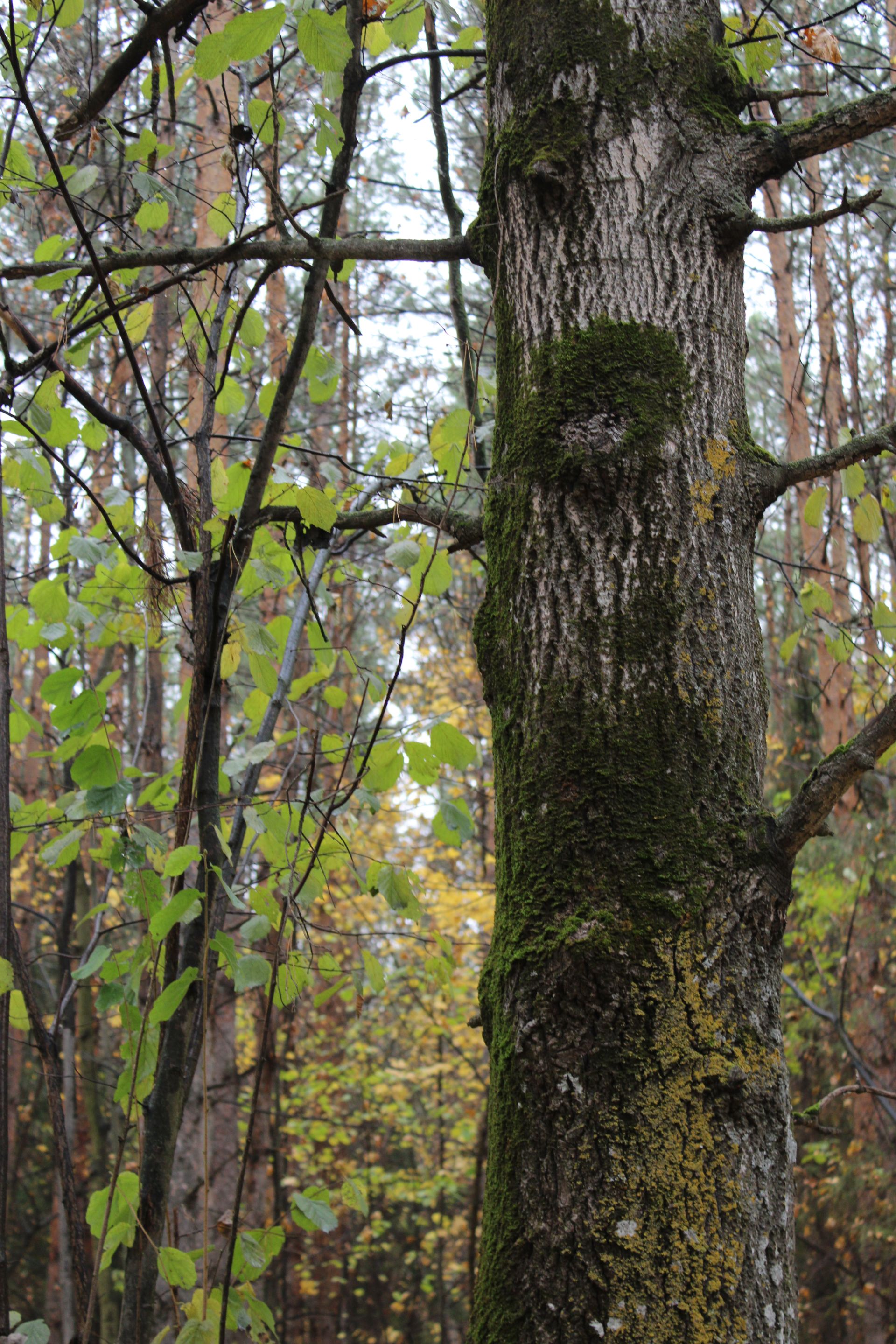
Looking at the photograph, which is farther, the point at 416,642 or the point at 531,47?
the point at 416,642

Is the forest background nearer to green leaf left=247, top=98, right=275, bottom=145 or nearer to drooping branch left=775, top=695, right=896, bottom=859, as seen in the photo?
green leaf left=247, top=98, right=275, bottom=145

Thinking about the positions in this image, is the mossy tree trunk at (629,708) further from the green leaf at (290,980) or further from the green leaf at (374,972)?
the green leaf at (374,972)

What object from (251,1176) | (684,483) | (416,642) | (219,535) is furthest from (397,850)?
(684,483)

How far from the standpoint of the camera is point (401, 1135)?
1117 centimetres

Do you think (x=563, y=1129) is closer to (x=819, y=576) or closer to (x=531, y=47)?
(x=531, y=47)

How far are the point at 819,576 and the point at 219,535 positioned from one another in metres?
7.32

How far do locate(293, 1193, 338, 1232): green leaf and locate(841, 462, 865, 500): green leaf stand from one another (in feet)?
5.69

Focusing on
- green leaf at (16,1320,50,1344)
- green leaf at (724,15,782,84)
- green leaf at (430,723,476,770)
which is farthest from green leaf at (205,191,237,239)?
green leaf at (16,1320,50,1344)

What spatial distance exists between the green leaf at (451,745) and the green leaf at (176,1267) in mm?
978

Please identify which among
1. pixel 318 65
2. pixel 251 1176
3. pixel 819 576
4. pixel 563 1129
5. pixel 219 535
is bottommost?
pixel 251 1176

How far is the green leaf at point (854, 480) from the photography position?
5.97 ft

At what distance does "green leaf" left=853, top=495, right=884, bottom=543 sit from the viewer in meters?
1.91

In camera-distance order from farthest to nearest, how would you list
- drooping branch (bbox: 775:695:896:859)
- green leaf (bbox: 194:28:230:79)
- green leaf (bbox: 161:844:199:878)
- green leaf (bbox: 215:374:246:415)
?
1. green leaf (bbox: 215:374:246:415)
2. green leaf (bbox: 161:844:199:878)
3. green leaf (bbox: 194:28:230:79)
4. drooping branch (bbox: 775:695:896:859)

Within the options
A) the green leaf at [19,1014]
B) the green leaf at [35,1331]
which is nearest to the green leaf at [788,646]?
the green leaf at [19,1014]
